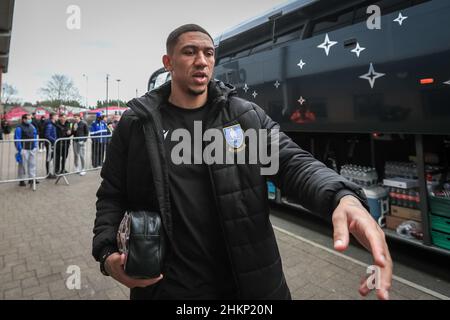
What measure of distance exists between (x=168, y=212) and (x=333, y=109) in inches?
140

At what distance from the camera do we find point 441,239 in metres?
3.44

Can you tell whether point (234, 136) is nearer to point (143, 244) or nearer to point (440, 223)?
point (143, 244)

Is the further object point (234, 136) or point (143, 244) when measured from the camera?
point (234, 136)

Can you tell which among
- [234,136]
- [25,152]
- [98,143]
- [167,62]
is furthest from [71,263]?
[98,143]

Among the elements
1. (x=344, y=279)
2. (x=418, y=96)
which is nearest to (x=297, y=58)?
(x=418, y=96)

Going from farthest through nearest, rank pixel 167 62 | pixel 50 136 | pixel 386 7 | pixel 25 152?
pixel 50 136 → pixel 25 152 → pixel 386 7 → pixel 167 62

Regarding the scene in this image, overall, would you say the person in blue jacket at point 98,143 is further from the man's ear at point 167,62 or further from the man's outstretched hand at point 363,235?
the man's outstretched hand at point 363,235

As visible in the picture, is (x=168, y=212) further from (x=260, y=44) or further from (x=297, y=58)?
(x=260, y=44)

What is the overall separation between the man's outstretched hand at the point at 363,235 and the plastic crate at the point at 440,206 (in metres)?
3.07

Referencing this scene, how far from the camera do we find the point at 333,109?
14.0 ft

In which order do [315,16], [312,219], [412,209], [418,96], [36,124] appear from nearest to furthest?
1. [418,96]
2. [412,209]
3. [315,16]
4. [312,219]
5. [36,124]

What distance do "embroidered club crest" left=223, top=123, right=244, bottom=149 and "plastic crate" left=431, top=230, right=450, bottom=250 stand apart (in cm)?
327

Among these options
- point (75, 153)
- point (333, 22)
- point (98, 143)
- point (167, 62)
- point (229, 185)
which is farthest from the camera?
point (98, 143)

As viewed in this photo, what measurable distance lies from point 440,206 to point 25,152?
9.34 m
